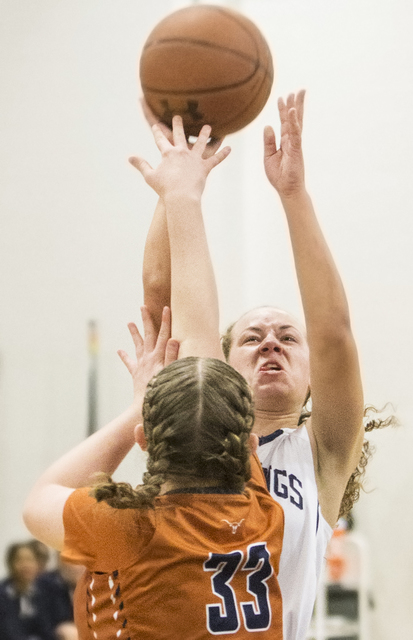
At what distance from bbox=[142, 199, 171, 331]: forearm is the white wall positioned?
2.67 m

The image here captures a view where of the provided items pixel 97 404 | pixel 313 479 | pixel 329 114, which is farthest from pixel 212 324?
pixel 329 114

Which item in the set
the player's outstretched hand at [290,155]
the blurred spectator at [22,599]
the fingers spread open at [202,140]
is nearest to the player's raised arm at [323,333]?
the player's outstretched hand at [290,155]

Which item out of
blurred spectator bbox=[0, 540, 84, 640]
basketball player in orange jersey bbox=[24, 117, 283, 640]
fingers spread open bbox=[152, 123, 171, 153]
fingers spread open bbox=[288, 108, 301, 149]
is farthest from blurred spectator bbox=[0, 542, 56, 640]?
fingers spread open bbox=[288, 108, 301, 149]

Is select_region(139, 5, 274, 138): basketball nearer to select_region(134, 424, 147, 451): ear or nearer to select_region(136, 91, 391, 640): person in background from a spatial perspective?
select_region(136, 91, 391, 640): person in background

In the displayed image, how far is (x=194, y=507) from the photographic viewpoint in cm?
104

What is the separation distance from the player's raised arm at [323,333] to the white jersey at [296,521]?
37 millimetres

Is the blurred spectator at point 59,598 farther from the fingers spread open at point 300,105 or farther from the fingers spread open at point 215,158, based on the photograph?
the fingers spread open at point 300,105

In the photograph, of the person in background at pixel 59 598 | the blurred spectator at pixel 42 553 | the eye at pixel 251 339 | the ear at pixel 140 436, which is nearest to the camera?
the ear at pixel 140 436

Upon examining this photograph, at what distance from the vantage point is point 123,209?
15.3ft

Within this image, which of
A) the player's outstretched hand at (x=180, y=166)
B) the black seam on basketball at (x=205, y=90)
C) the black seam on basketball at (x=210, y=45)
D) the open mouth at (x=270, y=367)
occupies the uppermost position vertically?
the black seam on basketball at (x=210, y=45)

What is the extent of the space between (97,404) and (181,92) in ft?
10.3

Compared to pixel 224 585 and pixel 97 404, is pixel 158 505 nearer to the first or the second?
pixel 224 585

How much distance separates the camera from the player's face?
1.49 m

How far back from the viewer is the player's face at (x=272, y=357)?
1.49m
